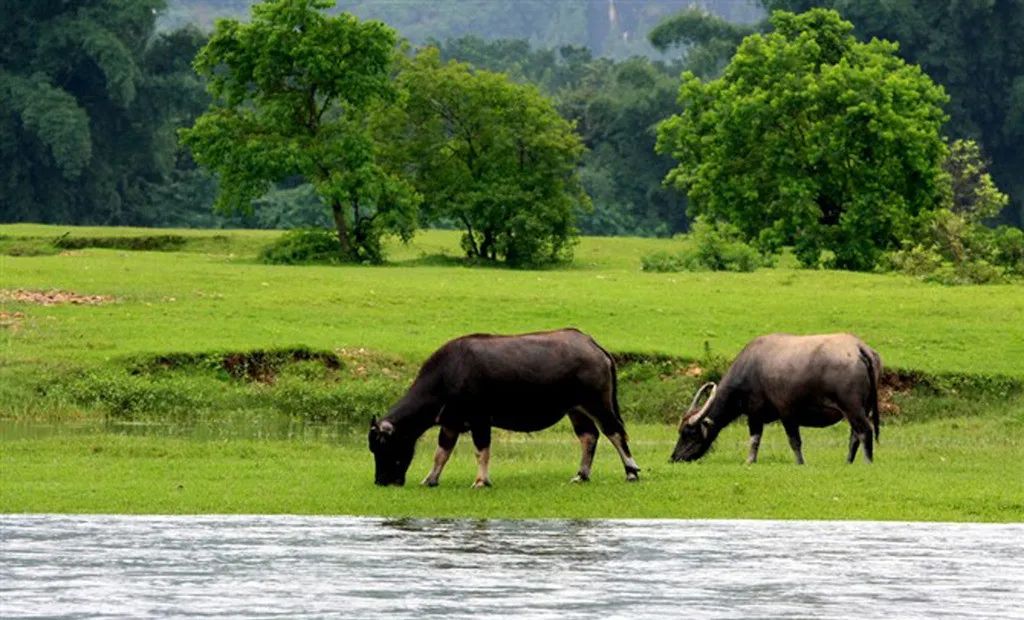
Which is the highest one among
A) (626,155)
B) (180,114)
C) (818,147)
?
(180,114)

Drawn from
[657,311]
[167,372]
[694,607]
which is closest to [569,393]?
[694,607]

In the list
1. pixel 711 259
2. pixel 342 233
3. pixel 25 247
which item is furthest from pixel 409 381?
pixel 25 247

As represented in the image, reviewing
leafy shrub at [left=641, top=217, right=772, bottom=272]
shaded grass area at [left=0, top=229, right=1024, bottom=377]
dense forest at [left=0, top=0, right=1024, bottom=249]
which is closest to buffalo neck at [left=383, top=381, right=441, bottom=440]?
shaded grass area at [left=0, top=229, right=1024, bottom=377]

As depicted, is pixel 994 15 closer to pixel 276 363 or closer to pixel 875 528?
pixel 276 363

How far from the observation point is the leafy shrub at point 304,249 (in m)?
59.1

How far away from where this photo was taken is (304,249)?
5984cm

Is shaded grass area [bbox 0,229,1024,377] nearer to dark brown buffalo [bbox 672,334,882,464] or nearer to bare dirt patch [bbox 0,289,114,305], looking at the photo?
bare dirt patch [bbox 0,289,114,305]

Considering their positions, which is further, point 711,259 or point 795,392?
point 711,259

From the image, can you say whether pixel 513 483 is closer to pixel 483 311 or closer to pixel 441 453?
pixel 441 453

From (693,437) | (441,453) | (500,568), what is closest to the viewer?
(500,568)

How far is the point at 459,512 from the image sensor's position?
21.3 meters

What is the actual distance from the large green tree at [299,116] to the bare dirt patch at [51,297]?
646 inches

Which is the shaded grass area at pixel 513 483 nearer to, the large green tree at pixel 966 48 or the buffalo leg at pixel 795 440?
the buffalo leg at pixel 795 440

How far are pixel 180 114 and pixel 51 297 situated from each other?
5823cm
